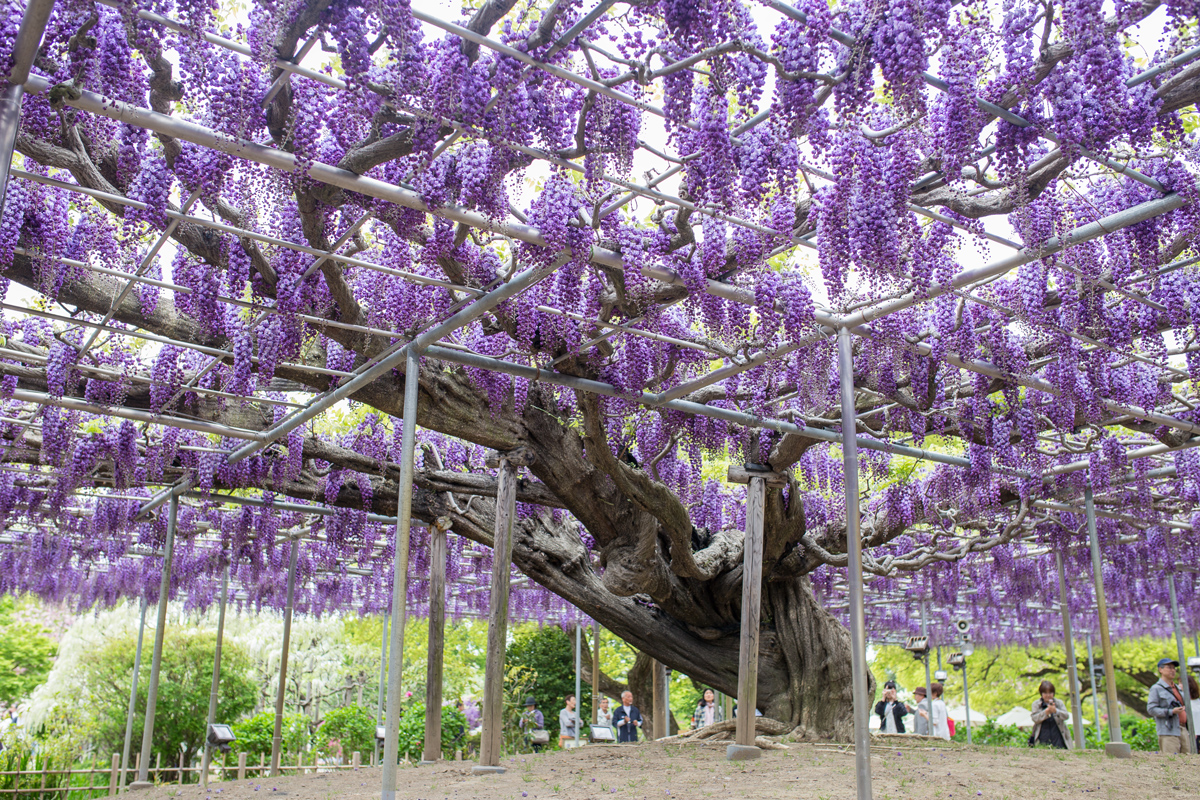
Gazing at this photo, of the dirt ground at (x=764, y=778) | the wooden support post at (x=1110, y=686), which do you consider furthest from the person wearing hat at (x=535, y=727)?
the wooden support post at (x=1110, y=686)

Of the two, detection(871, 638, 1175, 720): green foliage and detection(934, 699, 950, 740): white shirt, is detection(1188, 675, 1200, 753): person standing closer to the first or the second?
detection(934, 699, 950, 740): white shirt

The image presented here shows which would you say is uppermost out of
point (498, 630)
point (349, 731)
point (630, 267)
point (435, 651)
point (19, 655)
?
point (630, 267)

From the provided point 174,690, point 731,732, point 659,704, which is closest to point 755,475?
point 731,732

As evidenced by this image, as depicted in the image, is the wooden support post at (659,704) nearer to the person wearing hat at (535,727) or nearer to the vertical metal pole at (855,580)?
the person wearing hat at (535,727)

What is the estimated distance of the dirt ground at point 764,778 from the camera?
534 cm

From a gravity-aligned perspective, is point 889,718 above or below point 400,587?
below

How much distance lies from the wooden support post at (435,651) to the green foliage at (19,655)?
1345 cm

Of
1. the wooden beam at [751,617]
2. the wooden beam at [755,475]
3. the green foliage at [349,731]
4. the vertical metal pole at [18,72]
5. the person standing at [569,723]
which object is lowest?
the green foliage at [349,731]

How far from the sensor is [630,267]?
4.37 meters

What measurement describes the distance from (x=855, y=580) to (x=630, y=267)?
186 centimetres

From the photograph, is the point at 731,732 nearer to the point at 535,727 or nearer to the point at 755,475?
the point at 755,475

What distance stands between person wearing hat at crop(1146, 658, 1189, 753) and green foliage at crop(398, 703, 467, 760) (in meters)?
8.37

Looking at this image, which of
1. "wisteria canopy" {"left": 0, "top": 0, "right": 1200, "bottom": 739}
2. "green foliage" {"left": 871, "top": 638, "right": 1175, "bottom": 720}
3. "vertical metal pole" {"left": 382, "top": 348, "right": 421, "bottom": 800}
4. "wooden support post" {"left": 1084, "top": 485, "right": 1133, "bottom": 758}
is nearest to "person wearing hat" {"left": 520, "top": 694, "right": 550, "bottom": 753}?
"wisteria canopy" {"left": 0, "top": 0, "right": 1200, "bottom": 739}

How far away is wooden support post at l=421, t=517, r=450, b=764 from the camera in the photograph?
654 cm
